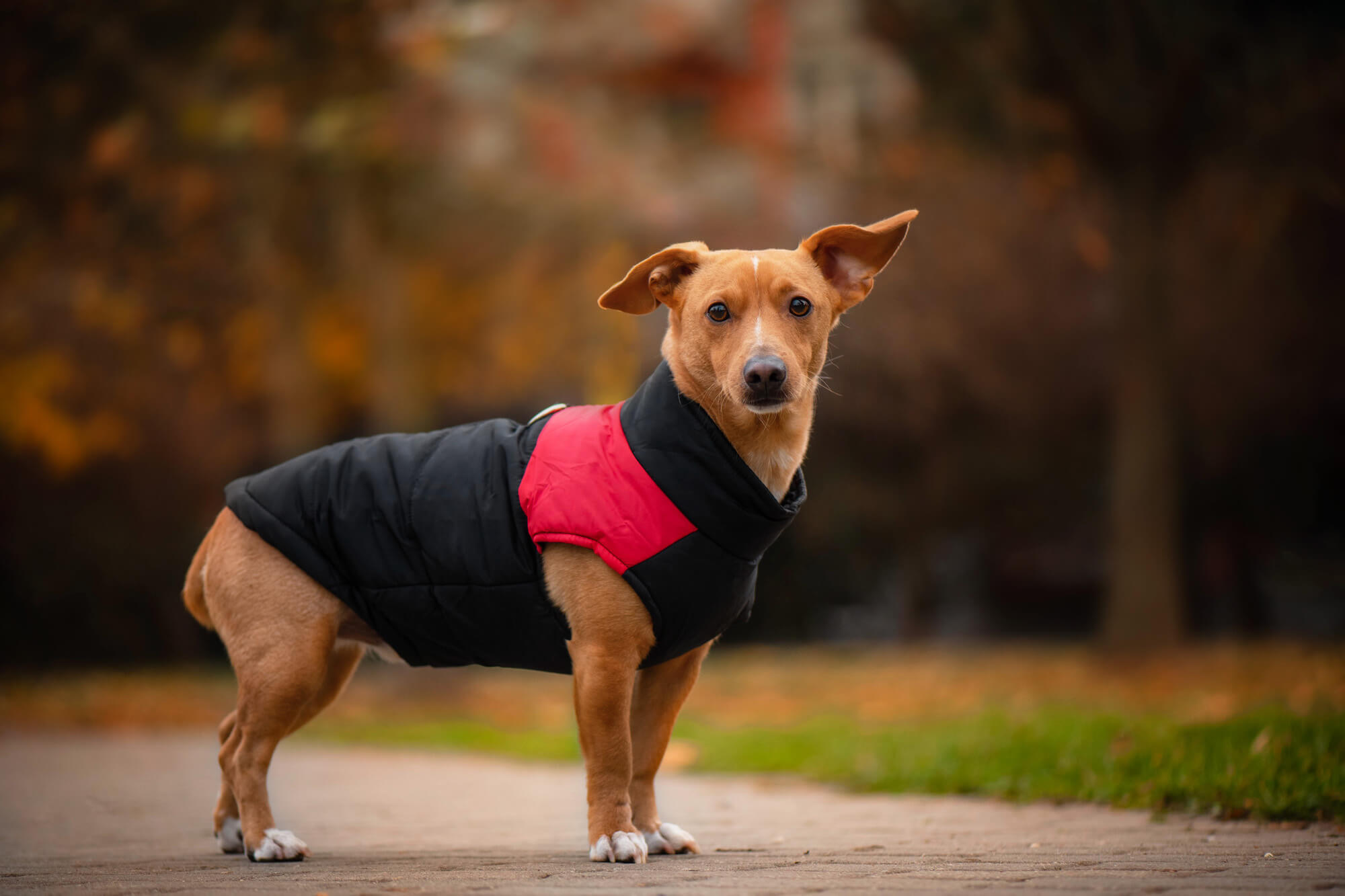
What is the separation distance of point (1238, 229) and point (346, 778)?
10.3 metres

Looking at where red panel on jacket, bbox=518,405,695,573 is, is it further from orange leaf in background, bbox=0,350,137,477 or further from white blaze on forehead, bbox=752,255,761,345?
orange leaf in background, bbox=0,350,137,477

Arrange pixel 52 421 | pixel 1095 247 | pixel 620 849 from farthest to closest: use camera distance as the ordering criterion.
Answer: pixel 52 421
pixel 1095 247
pixel 620 849

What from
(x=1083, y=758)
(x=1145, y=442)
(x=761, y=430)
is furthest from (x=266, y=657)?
(x=1145, y=442)

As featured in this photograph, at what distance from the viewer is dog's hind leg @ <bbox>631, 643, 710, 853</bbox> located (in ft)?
14.3

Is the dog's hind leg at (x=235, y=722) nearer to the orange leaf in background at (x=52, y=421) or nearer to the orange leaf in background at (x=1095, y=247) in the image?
the orange leaf in background at (x=1095, y=247)

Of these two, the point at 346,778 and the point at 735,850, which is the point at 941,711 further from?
the point at 735,850

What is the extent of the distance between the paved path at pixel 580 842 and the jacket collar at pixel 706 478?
1.10m

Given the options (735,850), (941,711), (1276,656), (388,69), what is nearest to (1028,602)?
(1276,656)

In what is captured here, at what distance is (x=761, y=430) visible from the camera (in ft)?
14.3

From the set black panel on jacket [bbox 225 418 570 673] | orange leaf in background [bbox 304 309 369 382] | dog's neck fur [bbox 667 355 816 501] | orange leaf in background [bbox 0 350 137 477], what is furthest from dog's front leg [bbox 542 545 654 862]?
orange leaf in background [bbox 0 350 137 477]

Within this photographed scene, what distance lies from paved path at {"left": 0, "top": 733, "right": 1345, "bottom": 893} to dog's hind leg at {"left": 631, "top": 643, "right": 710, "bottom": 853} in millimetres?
125

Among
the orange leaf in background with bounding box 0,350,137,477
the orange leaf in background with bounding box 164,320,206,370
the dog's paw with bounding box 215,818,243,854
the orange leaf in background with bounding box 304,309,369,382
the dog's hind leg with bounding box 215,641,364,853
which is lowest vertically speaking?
the dog's paw with bounding box 215,818,243,854

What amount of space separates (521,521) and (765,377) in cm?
100

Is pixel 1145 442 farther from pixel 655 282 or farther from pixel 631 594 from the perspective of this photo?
pixel 631 594
